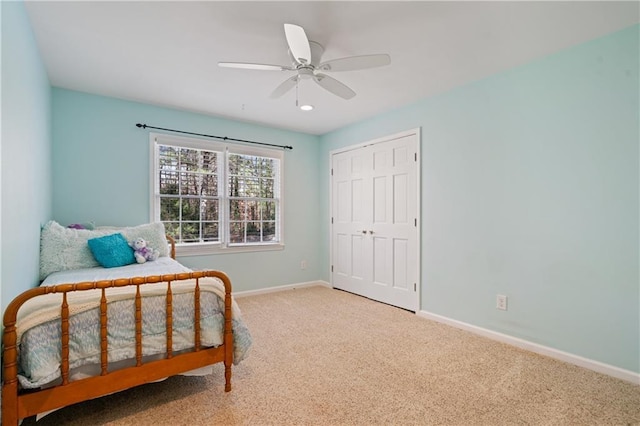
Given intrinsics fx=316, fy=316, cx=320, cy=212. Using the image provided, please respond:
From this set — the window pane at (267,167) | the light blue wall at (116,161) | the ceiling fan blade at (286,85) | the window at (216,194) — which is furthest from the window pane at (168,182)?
the ceiling fan blade at (286,85)

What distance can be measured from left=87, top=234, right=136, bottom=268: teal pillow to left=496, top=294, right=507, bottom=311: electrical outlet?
3.32 meters

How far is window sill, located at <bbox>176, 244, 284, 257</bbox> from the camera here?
3797 mm

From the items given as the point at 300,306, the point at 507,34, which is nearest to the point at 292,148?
the point at 300,306

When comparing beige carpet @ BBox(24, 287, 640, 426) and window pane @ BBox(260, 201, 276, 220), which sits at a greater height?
window pane @ BBox(260, 201, 276, 220)

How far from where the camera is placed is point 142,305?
5.79ft

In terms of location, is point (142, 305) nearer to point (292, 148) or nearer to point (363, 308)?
point (363, 308)

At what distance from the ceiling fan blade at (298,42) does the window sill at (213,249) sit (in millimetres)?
2632

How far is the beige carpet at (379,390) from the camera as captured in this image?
1.73m

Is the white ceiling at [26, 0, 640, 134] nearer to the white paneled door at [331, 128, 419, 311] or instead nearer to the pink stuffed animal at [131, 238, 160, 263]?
the white paneled door at [331, 128, 419, 311]

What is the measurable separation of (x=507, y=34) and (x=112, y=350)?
10.4 ft

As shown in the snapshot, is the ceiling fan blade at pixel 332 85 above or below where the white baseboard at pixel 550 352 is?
above

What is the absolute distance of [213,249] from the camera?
4.00 metres

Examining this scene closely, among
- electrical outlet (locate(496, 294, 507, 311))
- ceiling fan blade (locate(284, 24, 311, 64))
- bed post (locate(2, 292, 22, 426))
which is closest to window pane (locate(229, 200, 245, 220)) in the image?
A: ceiling fan blade (locate(284, 24, 311, 64))

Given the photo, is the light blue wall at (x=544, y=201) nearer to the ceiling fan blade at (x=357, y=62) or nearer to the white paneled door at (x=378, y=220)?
the white paneled door at (x=378, y=220)
